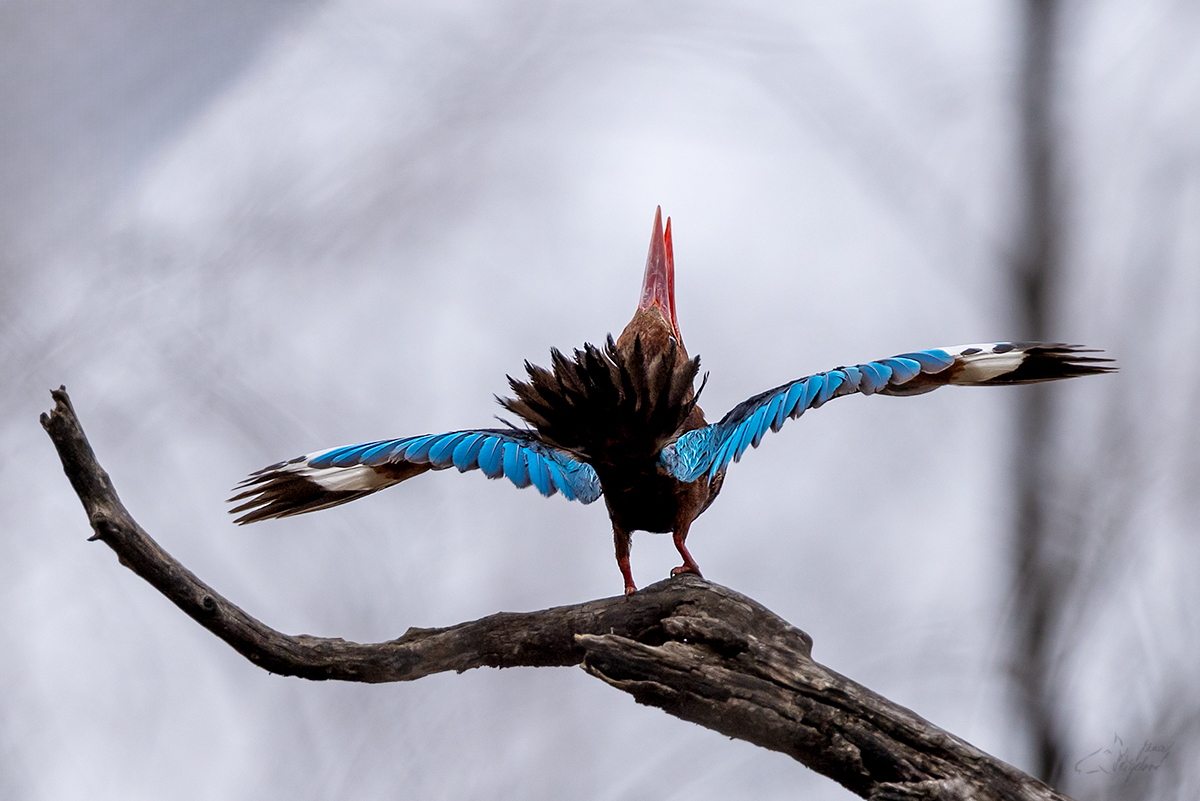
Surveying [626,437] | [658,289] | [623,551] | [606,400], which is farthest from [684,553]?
[658,289]

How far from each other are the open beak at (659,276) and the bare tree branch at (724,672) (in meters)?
0.99

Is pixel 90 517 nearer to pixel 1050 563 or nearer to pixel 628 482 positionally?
pixel 628 482

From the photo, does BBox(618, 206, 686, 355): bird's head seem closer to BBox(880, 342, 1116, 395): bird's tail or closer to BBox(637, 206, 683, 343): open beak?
BBox(637, 206, 683, 343): open beak

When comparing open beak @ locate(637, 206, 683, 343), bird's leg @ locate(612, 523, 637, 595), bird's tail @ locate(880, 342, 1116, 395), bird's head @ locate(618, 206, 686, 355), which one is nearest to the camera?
bird's tail @ locate(880, 342, 1116, 395)

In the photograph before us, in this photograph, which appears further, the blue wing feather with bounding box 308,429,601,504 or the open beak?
the open beak

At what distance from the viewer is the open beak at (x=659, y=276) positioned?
2654 mm

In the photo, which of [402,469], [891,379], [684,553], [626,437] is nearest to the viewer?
[891,379]

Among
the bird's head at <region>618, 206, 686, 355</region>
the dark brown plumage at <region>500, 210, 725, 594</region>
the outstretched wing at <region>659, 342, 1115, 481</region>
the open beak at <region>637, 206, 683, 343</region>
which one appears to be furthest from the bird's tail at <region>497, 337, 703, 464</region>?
the open beak at <region>637, 206, 683, 343</region>

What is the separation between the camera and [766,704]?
1.64 m

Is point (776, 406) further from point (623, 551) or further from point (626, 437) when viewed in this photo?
point (623, 551)

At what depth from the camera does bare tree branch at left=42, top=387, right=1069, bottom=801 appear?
1569 mm

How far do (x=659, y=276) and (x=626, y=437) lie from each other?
85cm

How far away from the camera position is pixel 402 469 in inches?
84.9

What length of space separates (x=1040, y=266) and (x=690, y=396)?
51.5 inches
